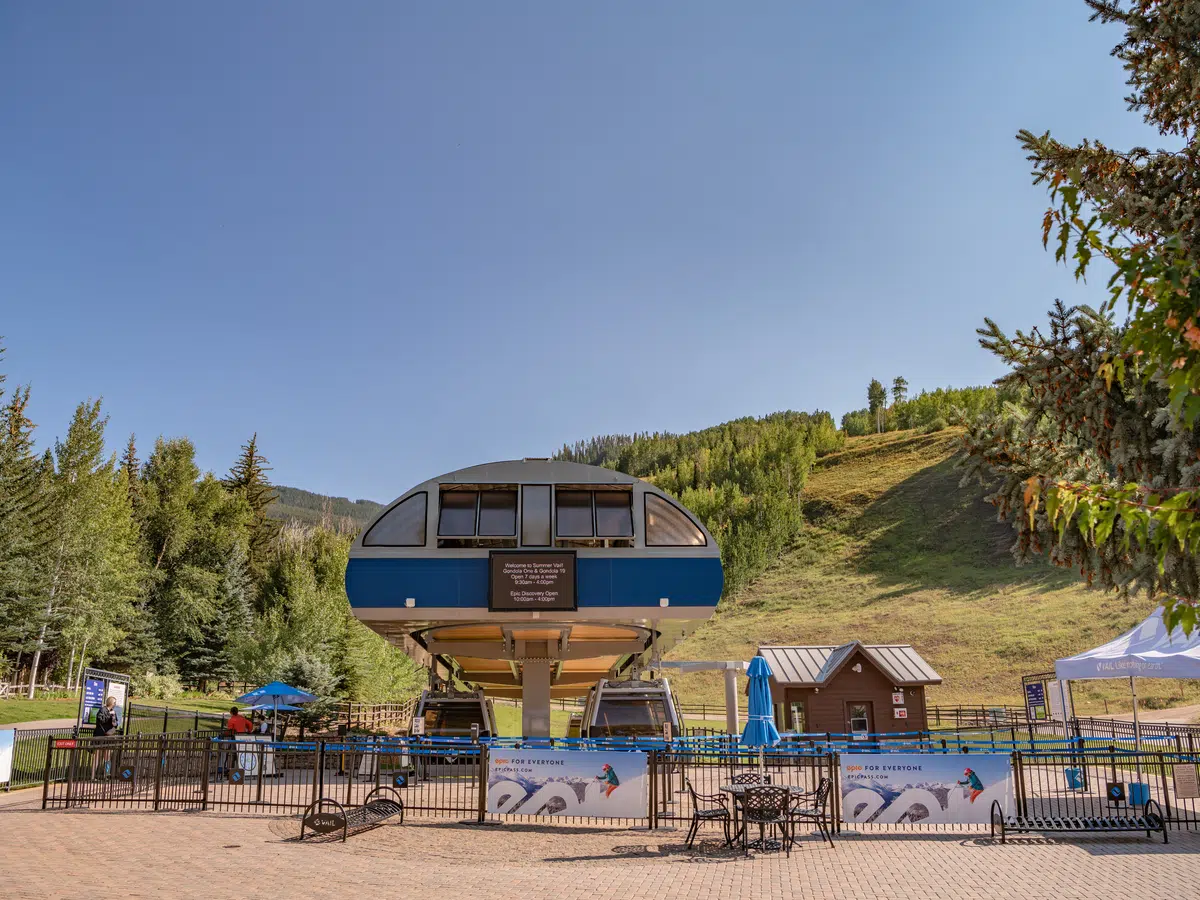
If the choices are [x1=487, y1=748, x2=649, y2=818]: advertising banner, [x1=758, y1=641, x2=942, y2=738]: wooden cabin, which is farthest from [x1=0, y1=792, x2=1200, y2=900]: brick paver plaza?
[x1=758, y1=641, x2=942, y2=738]: wooden cabin

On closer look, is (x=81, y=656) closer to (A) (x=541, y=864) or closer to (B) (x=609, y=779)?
(B) (x=609, y=779)

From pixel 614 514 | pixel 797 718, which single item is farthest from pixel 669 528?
pixel 797 718

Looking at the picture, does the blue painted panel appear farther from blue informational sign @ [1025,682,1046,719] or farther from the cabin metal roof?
blue informational sign @ [1025,682,1046,719]

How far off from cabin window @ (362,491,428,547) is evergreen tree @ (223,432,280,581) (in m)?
56.7

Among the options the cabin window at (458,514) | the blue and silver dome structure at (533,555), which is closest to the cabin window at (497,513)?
the blue and silver dome structure at (533,555)

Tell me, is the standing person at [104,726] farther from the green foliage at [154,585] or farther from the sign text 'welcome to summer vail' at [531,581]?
the green foliage at [154,585]

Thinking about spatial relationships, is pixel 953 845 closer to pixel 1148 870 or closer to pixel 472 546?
pixel 1148 870

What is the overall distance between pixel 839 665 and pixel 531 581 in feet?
44.7

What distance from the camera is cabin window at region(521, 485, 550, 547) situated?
57.7 ft

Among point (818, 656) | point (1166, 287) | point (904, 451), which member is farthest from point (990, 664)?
point (904, 451)

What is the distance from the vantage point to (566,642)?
1953cm

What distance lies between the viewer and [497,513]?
17.8 meters

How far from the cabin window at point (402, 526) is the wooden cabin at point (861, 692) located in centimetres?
1376

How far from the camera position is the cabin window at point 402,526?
17.3m
